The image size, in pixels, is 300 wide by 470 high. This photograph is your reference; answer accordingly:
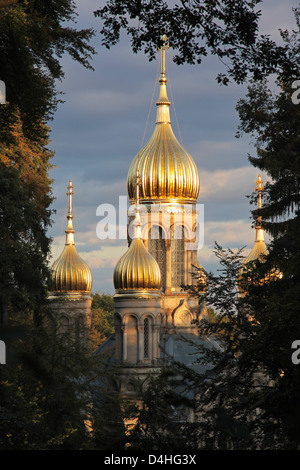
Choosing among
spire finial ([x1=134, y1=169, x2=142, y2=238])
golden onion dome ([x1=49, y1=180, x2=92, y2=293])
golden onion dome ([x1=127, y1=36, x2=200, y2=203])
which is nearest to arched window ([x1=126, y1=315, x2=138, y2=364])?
spire finial ([x1=134, y1=169, x2=142, y2=238])

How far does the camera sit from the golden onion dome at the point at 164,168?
2098 inches

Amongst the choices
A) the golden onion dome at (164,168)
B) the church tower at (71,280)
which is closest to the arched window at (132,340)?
the church tower at (71,280)

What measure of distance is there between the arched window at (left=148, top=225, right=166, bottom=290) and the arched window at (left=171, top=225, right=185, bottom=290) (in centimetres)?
49

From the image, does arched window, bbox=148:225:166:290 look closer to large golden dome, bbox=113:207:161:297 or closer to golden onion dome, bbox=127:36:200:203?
golden onion dome, bbox=127:36:200:203

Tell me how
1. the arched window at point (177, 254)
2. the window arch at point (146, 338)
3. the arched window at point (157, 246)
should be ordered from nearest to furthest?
the window arch at point (146, 338) → the arched window at point (177, 254) → the arched window at point (157, 246)

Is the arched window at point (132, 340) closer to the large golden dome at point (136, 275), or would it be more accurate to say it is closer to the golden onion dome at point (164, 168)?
the large golden dome at point (136, 275)

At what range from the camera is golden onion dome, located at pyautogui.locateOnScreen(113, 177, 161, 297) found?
45.8 meters

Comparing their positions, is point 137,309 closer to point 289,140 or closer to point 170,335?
point 170,335

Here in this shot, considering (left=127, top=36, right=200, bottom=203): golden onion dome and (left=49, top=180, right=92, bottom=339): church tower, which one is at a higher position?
(left=127, top=36, right=200, bottom=203): golden onion dome

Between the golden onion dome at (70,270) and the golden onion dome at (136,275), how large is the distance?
600 cm

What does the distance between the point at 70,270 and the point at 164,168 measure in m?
7.17

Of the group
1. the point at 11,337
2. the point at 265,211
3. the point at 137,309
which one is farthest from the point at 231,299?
the point at 137,309

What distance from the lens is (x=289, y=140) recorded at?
67.8 ft

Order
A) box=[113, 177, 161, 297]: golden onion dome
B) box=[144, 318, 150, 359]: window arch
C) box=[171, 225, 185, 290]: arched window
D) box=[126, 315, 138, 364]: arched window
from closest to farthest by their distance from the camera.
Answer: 1. box=[126, 315, 138, 364]: arched window
2. box=[144, 318, 150, 359]: window arch
3. box=[113, 177, 161, 297]: golden onion dome
4. box=[171, 225, 185, 290]: arched window
